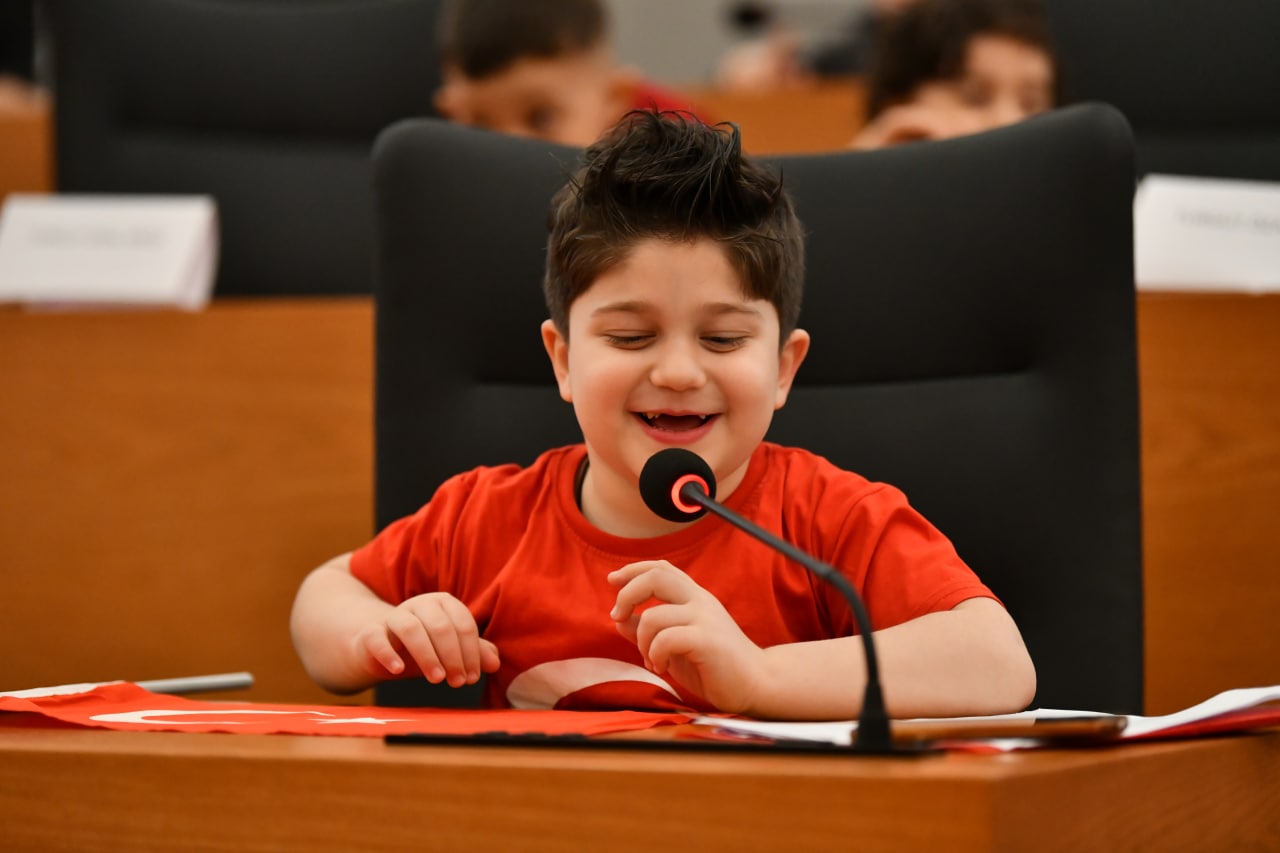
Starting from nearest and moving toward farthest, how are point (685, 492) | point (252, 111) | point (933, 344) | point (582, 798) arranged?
point (582, 798), point (685, 492), point (933, 344), point (252, 111)

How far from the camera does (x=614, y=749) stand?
649 millimetres

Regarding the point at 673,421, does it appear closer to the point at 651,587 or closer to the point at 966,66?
the point at 651,587

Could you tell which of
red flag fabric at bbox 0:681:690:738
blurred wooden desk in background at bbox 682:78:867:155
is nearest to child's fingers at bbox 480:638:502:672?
red flag fabric at bbox 0:681:690:738

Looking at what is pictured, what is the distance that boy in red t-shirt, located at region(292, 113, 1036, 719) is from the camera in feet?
3.20

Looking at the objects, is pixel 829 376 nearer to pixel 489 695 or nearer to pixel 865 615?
pixel 489 695

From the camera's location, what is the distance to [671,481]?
0.89m

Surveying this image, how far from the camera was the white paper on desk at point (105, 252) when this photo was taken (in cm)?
183

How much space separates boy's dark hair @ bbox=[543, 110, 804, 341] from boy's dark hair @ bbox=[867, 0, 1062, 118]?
42.8 inches

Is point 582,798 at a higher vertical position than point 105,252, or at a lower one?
lower

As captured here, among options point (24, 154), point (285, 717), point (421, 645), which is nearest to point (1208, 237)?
point (421, 645)

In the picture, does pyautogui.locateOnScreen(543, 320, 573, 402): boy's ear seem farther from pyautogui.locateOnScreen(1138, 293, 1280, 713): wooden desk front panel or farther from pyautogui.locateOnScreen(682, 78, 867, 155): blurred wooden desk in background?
pyautogui.locateOnScreen(682, 78, 867, 155): blurred wooden desk in background

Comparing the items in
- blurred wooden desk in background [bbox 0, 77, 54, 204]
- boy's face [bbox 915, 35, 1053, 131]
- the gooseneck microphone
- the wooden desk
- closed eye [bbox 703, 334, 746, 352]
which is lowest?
the wooden desk

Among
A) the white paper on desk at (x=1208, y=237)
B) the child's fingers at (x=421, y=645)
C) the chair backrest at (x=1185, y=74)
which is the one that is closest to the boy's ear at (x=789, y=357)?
the child's fingers at (x=421, y=645)

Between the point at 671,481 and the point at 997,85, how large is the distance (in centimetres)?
137
